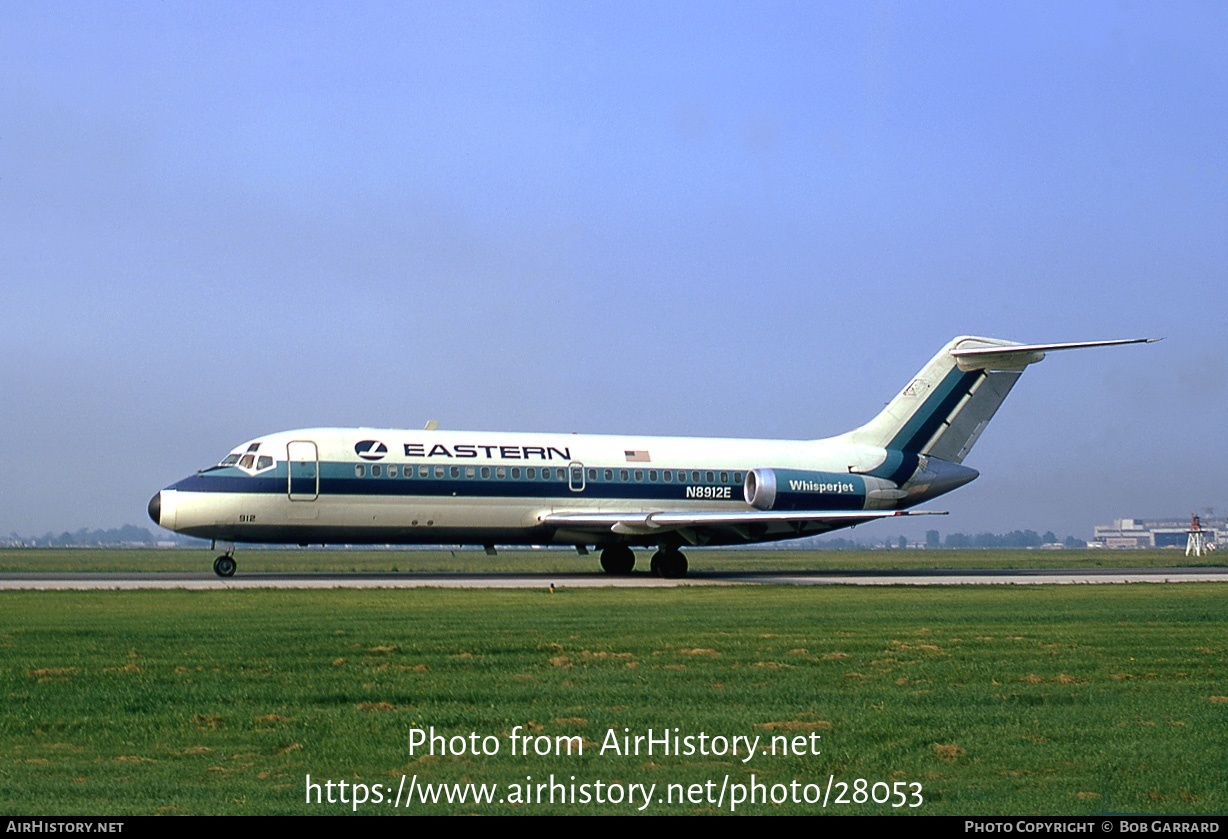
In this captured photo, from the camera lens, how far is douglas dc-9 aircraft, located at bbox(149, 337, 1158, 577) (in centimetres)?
3291

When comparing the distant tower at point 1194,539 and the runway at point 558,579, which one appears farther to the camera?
the distant tower at point 1194,539

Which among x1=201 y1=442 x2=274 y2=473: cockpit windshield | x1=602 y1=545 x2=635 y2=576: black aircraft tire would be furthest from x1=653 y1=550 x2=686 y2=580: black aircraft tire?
x1=201 y1=442 x2=274 y2=473: cockpit windshield

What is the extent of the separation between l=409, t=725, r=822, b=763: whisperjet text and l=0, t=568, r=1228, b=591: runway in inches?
698

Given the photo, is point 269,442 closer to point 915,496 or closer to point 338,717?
point 915,496

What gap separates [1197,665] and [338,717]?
31.8 ft

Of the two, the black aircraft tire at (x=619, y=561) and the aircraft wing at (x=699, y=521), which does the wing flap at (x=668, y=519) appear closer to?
the aircraft wing at (x=699, y=521)

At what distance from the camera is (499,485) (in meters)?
34.8

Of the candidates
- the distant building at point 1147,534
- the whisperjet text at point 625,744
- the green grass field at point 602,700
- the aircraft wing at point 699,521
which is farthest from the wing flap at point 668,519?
the distant building at point 1147,534

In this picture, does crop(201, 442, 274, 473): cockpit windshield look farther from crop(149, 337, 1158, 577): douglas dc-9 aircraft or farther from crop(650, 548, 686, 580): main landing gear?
crop(650, 548, 686, 580): main landing gear

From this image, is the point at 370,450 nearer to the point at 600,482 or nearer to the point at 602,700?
the point at 600,482

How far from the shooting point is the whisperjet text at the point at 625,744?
10.1 meters

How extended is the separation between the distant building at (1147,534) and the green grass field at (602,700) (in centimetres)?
15189

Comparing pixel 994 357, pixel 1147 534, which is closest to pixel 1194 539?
pixel 994 357

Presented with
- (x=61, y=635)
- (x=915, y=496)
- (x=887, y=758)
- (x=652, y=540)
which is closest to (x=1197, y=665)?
(x=887, y=758)
